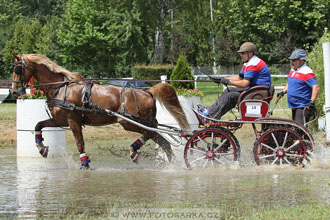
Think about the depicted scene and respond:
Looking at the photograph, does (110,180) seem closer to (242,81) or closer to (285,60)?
(242,81)

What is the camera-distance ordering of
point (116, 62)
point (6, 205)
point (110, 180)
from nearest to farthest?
point (6, 205)
point (110, 180)
point (116, 62)

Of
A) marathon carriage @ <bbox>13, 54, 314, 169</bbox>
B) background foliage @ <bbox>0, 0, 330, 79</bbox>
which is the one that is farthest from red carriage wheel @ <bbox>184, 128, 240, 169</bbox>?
background foliage @ <bbox>0, 0, 330, 79</bbox>

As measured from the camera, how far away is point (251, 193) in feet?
25.0

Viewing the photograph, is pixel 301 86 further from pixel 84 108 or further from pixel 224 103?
pixel 84 108

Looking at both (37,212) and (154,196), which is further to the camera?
(154,196)

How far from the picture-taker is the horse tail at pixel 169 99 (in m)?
11.1

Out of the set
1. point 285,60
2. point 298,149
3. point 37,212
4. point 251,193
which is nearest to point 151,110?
point 298,149

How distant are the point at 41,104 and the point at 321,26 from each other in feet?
140

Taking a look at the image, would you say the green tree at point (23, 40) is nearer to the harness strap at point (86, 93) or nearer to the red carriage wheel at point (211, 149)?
the harness strap at point (86, 93)

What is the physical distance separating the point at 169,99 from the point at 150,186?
2927 mm

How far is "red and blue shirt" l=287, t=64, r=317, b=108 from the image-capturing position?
32.6 feet

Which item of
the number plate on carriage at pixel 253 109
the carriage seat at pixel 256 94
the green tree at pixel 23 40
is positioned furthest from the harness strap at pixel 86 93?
the green tree at pixel 23 40

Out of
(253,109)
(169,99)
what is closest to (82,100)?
(169,99)

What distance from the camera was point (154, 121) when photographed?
35.9ft
